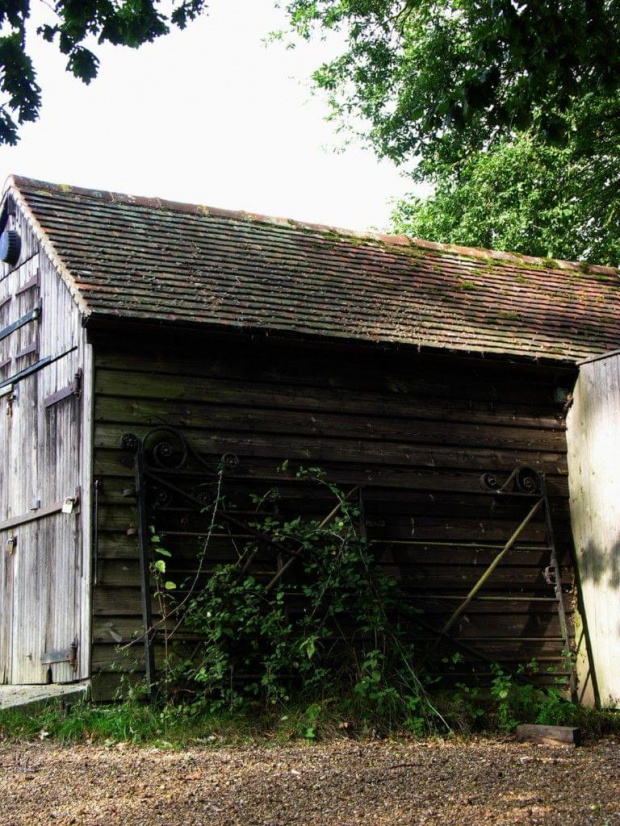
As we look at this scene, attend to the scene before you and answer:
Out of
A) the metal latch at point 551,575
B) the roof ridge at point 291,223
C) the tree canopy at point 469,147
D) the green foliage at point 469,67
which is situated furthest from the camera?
the tree canopy at point 469,147

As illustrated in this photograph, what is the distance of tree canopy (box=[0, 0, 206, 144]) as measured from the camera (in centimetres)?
629

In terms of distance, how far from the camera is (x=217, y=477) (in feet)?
30.9

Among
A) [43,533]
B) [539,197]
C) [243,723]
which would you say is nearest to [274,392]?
[43,533]

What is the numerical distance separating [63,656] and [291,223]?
6.40 metres

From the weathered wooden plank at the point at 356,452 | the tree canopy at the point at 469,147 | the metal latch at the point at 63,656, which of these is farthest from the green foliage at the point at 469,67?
the metal latch at the point at 63,656

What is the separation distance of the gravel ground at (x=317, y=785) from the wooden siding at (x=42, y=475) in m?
2.25

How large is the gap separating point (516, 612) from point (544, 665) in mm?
631

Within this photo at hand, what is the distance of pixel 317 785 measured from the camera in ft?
19.2

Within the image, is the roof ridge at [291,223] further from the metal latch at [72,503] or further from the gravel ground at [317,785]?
the gravel ground at [317,785]

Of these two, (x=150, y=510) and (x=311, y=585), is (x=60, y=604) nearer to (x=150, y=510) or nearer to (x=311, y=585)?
(x=150, y=510)

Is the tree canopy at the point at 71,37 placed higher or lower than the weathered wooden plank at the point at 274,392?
higher

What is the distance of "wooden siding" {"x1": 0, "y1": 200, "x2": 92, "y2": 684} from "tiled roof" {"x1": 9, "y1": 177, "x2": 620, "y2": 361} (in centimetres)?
62

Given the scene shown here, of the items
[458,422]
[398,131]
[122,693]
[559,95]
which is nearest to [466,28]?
[398,131]

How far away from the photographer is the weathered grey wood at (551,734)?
7.25m
